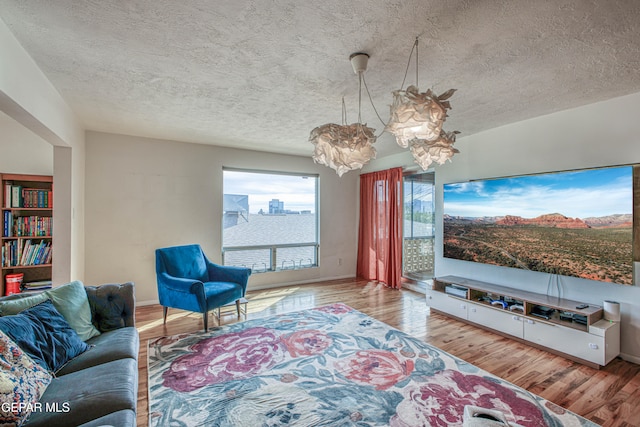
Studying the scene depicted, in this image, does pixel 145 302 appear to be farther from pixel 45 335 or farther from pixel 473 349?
pixel 473 349

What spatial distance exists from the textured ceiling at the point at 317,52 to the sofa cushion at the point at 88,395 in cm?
205

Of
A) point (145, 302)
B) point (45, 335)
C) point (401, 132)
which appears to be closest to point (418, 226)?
point (401, 132)

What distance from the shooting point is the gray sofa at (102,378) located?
53.4 inches

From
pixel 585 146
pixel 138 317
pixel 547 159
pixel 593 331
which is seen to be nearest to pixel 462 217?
pixel 547 159

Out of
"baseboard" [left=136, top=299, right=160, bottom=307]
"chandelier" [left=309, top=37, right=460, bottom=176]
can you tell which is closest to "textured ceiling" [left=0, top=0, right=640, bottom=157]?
"chandelier" [left=309, top=37, right=460, bottom=176]

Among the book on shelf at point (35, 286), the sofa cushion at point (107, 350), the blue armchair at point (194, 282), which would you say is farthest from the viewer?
the book on shelf at point (35, 286)

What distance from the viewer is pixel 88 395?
148cm

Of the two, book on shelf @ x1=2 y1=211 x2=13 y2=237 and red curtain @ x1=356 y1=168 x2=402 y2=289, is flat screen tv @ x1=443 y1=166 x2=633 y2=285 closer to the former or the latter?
red curtain @ x1=356 y1=168 x2=402 y2=289

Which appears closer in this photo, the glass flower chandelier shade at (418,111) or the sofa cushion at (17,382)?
the sofa cushion at (17,382)

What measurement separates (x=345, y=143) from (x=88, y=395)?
201 centimetres

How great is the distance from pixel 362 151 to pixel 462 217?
8.48 ft

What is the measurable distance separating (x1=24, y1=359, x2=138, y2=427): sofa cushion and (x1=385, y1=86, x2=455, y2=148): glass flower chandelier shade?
2118mm

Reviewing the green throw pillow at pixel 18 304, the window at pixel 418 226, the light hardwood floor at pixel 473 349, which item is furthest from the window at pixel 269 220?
the green throw pillow at pixel 18 304

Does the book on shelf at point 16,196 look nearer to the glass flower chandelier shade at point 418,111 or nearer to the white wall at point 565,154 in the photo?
the glass flower chandelier shade at point 418,111
